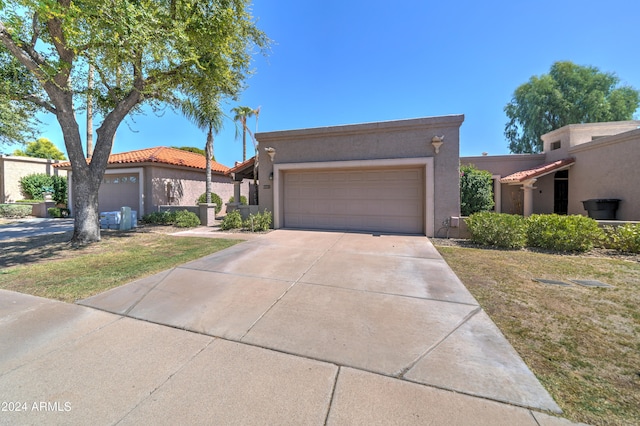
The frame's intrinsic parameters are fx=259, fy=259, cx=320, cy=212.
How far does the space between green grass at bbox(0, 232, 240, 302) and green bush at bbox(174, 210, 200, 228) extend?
245 centimetres

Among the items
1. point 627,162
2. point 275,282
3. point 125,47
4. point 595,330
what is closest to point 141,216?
point 125,47

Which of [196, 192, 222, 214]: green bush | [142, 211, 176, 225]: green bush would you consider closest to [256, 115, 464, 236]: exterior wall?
[142, 211, 176, 225]: green bush

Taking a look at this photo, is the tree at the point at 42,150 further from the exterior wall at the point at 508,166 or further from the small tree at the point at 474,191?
the exterior wall at the point at 508,166

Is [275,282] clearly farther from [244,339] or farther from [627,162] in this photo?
[627,162]

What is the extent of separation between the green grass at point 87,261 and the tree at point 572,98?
96.1 ft

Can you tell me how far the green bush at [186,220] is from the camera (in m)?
11.9

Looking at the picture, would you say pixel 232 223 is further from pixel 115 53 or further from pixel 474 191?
pixel 474 191

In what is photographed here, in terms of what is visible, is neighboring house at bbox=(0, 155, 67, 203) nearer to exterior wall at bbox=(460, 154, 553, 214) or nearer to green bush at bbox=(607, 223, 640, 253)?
exterior wall at bbox=(460, 154, 553, 214)

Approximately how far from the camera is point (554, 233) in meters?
6.99

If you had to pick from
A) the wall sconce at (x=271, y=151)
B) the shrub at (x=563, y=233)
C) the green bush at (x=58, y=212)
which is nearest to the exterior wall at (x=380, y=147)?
the wall sconce at (x=271, y=151)

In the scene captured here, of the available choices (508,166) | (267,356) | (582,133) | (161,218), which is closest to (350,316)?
(267,356)

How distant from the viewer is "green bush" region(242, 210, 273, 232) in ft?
34.4

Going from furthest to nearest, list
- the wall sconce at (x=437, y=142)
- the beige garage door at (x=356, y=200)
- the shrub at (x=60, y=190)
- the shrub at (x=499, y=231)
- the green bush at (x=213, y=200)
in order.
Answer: the shrub at (x=60, y=190) → the green bush at (x=213, y=200) → the beige garage door at (x=356, y=200) → the wall sconce at (x=437, y=142) → the shrub at (x=499, y=231)

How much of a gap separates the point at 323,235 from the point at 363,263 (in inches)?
143
